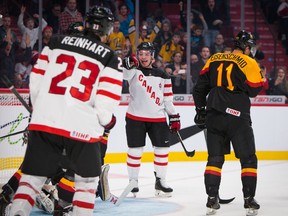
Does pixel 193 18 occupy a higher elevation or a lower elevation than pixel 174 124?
higher

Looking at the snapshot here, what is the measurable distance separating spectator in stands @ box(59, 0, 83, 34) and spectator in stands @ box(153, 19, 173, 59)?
1174mm

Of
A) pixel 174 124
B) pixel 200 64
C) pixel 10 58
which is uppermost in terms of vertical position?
pixel 10 58

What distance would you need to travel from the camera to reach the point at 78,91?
3.93 m

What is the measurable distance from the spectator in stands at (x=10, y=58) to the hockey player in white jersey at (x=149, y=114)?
9.77 ft

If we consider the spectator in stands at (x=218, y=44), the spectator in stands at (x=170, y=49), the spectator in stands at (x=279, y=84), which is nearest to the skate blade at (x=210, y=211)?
the spectator in stands at (x=279, y=84)

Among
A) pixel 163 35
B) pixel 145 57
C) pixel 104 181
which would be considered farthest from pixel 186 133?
pixel 104 181

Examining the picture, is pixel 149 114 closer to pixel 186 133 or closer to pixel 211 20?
pixel 186 133

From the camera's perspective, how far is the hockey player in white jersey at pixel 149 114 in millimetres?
6816

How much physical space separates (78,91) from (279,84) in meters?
6.91

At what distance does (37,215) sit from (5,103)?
160 centimetres

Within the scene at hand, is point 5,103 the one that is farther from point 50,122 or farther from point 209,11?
point 209,11

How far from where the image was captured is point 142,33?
1055cm

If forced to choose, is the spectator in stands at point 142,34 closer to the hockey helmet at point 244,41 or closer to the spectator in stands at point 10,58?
the spectator in stands at point 10,58

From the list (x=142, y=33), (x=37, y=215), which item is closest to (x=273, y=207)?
(x=37, y=215)
